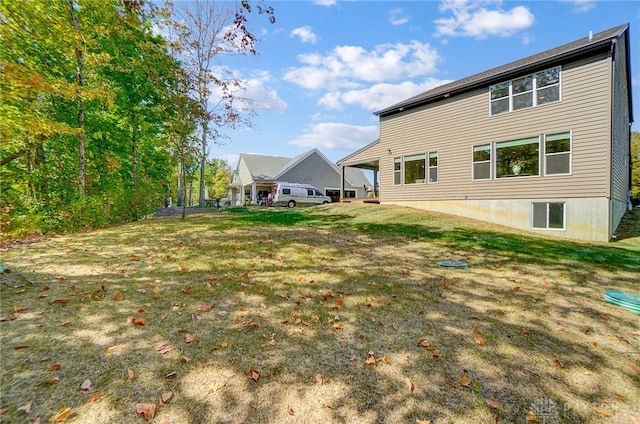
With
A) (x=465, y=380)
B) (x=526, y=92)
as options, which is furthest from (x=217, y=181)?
(x=465, y=380)

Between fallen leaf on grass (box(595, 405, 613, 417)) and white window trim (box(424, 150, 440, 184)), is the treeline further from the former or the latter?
white window trim (box(424, 150, 440, 184))

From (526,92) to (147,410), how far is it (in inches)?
614

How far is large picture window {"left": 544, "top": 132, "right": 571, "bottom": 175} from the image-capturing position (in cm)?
1074

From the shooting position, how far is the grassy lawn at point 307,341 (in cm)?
219

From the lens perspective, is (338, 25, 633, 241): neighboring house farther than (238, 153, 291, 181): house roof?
No

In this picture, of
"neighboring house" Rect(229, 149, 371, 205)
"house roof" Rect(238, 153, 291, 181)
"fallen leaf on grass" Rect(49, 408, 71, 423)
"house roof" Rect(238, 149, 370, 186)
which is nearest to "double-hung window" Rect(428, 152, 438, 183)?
"fallen leaf on grass" Rect(49, 408, 71, 423)

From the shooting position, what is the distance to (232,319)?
3.44 metres

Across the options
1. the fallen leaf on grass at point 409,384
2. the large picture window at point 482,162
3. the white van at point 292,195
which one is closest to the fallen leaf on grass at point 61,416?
the fallen leaf on grass at point 409,384

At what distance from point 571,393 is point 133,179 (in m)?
19.8

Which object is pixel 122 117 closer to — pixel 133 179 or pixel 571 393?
pixel 133 179

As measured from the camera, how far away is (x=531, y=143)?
11617 millimetres

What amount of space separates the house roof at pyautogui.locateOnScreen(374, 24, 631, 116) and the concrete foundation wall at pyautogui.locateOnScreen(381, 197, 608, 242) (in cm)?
548

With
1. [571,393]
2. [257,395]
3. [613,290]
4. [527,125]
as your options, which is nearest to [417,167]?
[527,125]

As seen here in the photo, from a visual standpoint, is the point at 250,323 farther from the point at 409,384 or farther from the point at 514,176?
the point at 514,176
